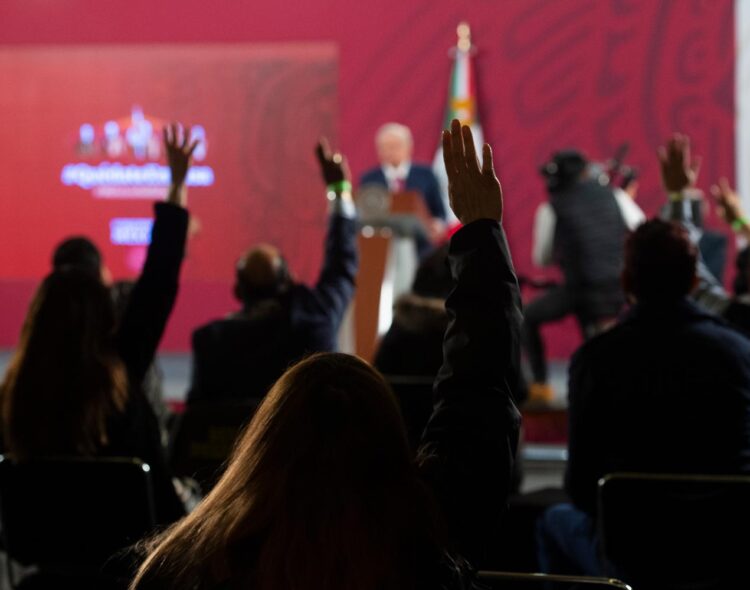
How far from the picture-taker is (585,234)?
6.09 meters

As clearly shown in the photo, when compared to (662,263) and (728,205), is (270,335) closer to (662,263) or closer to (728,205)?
(662,263)

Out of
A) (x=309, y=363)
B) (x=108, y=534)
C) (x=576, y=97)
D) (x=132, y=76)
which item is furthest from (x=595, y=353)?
(x=132, y=76)

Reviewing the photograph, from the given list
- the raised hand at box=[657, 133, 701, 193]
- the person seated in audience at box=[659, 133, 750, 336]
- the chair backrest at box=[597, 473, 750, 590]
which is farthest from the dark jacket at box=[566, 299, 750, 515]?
the raised hand at box=[657, 133, 701, 193]

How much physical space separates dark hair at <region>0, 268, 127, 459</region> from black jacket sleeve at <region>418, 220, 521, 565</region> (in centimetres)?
133

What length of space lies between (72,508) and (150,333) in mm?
455

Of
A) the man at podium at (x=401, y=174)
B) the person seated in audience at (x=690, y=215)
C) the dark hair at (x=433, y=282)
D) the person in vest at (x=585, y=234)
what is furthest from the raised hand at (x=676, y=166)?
the man at podium at (x=401, y=174)

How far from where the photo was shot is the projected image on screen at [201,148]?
374 inches

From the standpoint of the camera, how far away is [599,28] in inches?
356

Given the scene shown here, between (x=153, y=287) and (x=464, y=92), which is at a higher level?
(x=464, y=92)

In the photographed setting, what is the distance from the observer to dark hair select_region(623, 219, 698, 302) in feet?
8.80

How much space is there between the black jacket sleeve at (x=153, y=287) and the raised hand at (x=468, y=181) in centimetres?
121

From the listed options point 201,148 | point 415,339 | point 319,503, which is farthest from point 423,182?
point 319,503

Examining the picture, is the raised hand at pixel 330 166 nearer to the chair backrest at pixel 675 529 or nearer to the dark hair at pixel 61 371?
the dark hair at pixel 61 371

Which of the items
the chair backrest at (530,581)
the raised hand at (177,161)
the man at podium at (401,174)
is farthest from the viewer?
the man at podium at (401,174)
